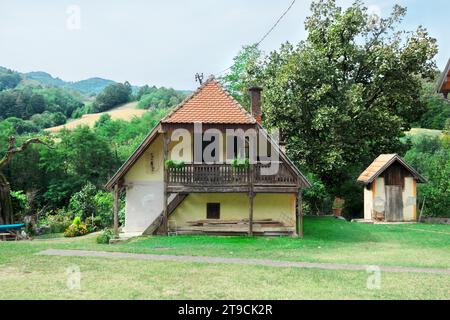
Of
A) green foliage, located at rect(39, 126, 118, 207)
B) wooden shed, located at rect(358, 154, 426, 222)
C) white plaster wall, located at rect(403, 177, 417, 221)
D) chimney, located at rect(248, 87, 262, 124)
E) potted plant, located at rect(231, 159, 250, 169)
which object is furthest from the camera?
green foliage, located at rect(39, 126, 118, 207)

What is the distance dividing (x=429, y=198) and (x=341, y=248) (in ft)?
63.7

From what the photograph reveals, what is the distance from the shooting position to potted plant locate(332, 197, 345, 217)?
39.4 m

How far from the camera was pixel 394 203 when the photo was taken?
33.7 metres

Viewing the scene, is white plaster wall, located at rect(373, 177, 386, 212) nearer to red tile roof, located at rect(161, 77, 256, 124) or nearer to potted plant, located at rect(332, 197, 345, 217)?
potted plant, located at rect(332, 197, 345, 217)

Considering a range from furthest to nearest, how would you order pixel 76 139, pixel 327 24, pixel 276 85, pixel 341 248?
pixel 76 139 → pixel 327 24 → pixel 276 85 → pixel 341 248

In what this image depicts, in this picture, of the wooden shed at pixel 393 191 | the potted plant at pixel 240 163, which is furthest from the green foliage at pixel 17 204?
the wooden shed at pixel 393 191

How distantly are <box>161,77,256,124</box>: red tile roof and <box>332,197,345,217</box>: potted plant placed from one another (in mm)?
17241

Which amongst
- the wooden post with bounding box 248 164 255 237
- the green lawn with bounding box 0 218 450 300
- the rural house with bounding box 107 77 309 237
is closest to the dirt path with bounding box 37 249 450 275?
the green lawn with bounding box 0 218 450 300

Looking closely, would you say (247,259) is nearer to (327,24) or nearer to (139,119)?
(327,24)

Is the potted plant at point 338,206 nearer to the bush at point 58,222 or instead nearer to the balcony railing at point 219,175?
the balcony railing at point 219,175

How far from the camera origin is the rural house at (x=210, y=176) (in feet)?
79.8

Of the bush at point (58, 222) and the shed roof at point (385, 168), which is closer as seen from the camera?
the shed roof at point (385, 168)
